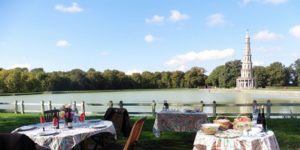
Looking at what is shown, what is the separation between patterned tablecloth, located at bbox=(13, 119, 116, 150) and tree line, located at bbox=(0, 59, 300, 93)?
7917 centimetres

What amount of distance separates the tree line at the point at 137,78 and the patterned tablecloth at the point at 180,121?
7662cm

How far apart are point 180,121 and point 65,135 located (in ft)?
14.9

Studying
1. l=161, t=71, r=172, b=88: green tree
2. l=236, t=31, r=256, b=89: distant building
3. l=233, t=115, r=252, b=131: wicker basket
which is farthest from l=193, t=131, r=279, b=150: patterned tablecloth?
l=161, t=71, r=172, b=88: green tree

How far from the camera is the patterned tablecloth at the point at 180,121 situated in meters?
9.34

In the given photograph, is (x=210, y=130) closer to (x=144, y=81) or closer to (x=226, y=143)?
(x=226, y=143)

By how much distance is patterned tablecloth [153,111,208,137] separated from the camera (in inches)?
368

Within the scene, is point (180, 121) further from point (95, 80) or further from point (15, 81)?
point (95, 80)

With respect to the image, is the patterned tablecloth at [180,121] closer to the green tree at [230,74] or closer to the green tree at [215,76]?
the green tree at [230,74]

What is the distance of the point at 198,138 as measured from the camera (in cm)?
472

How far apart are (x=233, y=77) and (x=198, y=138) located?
362 ft

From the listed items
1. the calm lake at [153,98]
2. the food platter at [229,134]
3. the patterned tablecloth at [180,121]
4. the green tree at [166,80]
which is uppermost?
the green tree at [166,80]

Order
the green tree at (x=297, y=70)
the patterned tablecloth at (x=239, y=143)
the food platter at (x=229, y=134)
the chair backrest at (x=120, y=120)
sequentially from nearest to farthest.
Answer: the patterned tablecloth at (x=239, y=143)
the food platter at (x=229, y=134)
the chair backrest at (x=120, y=120)
the green tree at (x=297, y=70)

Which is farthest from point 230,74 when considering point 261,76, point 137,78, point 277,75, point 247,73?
point 137,78

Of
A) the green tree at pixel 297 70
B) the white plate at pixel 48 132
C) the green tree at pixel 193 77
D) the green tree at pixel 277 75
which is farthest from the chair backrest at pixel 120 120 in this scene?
the green tree at pixel 193 77
